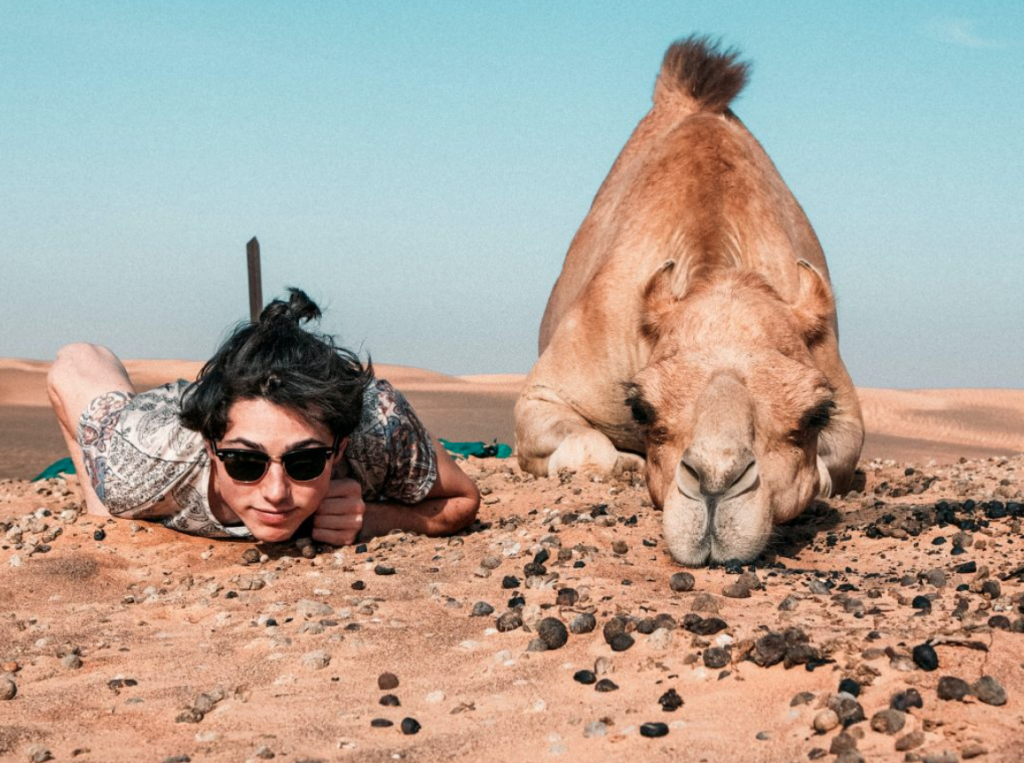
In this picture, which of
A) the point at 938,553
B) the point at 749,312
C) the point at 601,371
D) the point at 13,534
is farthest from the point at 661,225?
the point at 13,534

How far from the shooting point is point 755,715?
341 cm

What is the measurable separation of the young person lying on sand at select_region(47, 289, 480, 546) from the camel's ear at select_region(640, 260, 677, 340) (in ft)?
4.38

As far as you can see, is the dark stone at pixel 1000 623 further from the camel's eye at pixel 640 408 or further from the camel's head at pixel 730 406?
the camel's eye at pixel 640 408

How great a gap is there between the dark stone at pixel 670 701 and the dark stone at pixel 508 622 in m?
0.90

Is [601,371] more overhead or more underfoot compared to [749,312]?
more underfoot

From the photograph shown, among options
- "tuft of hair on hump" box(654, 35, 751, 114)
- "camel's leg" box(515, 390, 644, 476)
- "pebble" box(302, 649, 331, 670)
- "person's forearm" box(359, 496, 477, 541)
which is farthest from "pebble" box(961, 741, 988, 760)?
"tuft of hair on hump" box(654, 35, 751, 114)

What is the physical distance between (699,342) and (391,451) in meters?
1.64

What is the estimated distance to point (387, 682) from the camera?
3.83 meters

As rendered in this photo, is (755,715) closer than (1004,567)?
Yes

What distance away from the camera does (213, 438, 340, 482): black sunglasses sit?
216 inches

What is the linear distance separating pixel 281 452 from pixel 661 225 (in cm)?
374

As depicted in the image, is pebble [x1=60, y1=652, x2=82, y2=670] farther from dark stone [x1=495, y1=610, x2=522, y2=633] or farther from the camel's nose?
the camel's nose

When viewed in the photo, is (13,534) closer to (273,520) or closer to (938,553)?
(273,520)

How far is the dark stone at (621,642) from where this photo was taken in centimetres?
397
